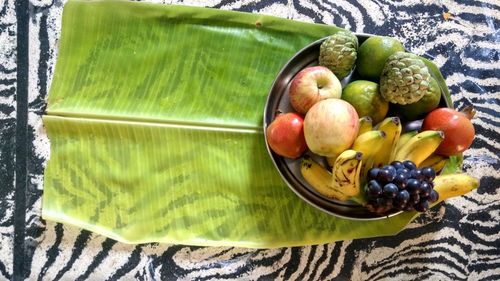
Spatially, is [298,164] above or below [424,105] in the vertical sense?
below

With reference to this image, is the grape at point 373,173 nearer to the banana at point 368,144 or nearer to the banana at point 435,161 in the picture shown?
the banana at point 368,144

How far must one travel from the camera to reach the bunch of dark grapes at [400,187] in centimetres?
98

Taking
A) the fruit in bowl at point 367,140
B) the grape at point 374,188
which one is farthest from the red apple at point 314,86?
the grape at point 374,188

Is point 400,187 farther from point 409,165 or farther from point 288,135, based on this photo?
point 288,135

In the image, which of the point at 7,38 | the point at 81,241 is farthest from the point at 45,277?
the point at 7,38

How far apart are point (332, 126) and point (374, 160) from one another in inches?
5.1

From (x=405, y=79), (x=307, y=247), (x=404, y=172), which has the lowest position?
(x=307, y=247)

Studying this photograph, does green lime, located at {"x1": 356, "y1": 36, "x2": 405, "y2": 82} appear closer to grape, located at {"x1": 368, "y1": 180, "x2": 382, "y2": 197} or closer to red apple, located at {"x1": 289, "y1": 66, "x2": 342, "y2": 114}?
red apple, located at {"x1": 289, "y1": 66, "x2": 342, "y2": 114}

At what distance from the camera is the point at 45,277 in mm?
1265

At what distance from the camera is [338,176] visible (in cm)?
104

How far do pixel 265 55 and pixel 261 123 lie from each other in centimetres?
17

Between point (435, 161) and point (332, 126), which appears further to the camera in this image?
point (435, 161)

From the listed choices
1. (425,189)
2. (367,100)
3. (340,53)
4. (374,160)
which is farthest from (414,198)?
(340,53)

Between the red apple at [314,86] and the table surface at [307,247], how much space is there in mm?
286
